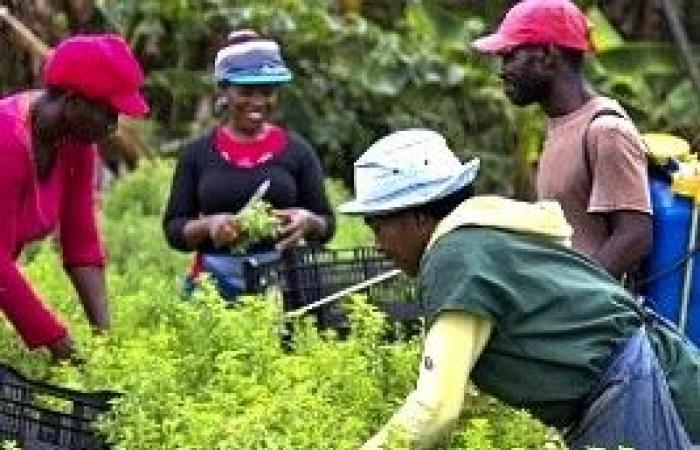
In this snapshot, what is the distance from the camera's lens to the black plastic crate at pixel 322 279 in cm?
696

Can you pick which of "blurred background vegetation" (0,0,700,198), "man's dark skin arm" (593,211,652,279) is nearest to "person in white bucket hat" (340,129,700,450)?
"man's dark skin arm" (593,211,652,279)

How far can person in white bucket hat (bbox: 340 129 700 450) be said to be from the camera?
167 inches

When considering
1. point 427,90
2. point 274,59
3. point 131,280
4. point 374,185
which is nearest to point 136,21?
point 427,90

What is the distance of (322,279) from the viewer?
7215mm

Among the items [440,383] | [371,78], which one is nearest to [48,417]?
[440,383]

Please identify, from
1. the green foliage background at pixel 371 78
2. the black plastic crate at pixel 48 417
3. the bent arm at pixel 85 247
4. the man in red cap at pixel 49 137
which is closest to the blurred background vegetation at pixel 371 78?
the green foliage background at pixel 371 78

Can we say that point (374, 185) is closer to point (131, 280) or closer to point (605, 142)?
point (605, 142)

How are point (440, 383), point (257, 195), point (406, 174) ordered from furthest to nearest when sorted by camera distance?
point (257, 195) < point (406, 174) < point (440, 383)

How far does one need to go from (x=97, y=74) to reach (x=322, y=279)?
1.84 metres

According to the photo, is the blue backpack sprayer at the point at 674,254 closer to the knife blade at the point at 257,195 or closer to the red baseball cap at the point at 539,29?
the red baseball cap at the point at 539,29

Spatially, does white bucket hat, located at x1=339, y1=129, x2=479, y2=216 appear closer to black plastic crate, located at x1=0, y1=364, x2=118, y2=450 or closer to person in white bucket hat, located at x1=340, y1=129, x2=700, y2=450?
person in white bucket hat, located at x1=340, y1=129, x2=700, y2=450

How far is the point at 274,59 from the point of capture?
7.30 m

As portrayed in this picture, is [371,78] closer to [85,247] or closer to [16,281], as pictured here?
[85,247]

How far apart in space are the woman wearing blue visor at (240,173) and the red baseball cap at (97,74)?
1403 mm
